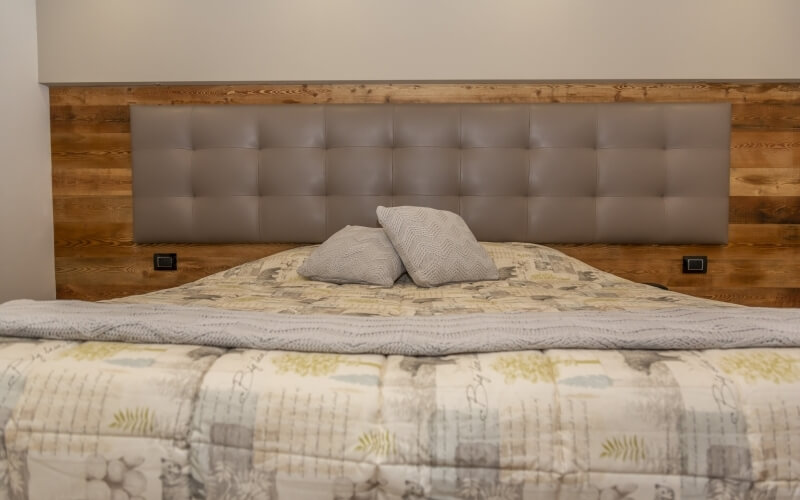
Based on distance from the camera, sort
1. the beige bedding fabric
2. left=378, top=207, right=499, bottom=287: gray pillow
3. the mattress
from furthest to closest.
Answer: left=378, top=207, right=499, bottom=287: gray pillow < the beige bedding fabric < the mattress

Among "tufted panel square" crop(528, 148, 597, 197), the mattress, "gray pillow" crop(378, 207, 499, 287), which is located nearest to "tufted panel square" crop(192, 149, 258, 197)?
"gray pillow" crop(378, 207, 499, 287)

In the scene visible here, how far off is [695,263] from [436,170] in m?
1.27

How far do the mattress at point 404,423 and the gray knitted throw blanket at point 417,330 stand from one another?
15 millimetres

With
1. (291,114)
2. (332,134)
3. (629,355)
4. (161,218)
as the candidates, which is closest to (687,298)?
(629,355)

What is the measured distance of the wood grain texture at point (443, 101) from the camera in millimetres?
2732

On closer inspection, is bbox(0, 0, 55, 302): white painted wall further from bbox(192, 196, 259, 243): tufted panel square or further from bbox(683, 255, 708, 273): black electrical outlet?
bbox(683, 255, 708, 273): black electrical outlet

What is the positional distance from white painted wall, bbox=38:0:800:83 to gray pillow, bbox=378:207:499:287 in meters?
0.81

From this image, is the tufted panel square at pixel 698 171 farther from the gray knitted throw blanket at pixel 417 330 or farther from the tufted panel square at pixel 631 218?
the gray knitted throw blanket at pixel 417 330

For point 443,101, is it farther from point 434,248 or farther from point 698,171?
point 698,171

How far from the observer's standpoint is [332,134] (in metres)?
2.76

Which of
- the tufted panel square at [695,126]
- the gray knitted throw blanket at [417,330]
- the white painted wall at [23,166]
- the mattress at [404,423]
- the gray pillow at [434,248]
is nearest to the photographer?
the mattress at [404,423]

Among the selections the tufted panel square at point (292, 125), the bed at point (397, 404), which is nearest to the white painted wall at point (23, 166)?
the tufted panel square at point (292, 125)

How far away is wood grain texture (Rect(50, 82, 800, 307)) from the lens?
8.96 feet

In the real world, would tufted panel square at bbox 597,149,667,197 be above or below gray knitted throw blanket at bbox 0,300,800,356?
above
